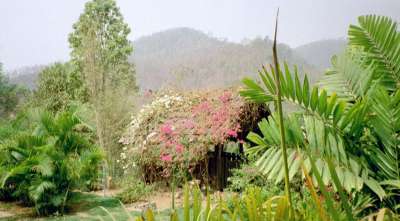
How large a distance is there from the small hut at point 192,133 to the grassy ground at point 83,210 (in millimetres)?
1612

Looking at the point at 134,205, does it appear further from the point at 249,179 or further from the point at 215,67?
the point at 215,67

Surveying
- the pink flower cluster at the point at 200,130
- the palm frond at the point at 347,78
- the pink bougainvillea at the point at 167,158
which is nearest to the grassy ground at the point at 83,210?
the pink bougainvillea at the point at 167,158

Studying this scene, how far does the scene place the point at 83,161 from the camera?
805 cm

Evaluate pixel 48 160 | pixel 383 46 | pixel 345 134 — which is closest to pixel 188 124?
pixel 48 160

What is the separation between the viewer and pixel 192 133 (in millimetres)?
9594

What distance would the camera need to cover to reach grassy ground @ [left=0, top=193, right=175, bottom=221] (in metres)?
7.41

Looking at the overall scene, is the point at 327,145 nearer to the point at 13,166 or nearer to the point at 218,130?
the point at 218,130

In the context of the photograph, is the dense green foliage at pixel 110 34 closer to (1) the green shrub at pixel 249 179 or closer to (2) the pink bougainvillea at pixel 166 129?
(2) the pink bougainvillea at pixel 166 129

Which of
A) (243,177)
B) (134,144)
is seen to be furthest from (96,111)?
(243,177)

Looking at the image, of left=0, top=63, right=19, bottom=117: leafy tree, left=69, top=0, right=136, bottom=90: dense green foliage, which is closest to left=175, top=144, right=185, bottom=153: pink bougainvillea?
left=69, top=0, right=136, bottom=90: dense green foliage

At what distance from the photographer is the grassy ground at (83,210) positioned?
24.3ft

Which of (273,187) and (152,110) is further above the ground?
(152,110)

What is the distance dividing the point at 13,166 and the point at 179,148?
144 inches

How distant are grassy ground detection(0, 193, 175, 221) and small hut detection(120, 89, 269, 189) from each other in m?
1.61
